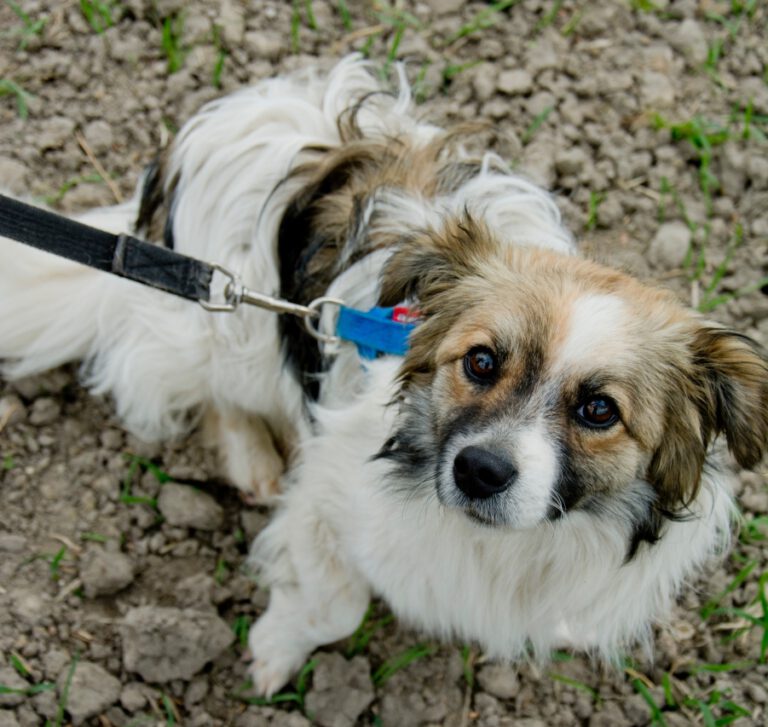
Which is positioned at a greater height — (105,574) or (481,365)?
(481,365)

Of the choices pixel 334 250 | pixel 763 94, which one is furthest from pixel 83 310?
pixel 763 94

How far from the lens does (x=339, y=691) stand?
11.1 feet

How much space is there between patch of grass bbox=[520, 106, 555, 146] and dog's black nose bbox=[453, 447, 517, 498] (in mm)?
2512

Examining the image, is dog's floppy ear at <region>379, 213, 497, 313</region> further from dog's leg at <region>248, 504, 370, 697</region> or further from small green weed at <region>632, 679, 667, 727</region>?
small green weed at <region>632, 679, 667, 727</region>

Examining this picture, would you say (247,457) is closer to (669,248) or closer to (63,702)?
(63,702)

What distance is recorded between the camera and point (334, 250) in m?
3.08

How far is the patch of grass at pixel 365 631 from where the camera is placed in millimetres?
3514

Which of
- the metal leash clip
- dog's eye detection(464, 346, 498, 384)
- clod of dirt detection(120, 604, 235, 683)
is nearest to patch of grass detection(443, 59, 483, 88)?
the metal leash clip

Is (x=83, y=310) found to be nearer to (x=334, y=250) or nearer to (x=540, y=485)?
(x=334, y=250)

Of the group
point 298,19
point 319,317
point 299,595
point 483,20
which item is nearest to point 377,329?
point 319,317

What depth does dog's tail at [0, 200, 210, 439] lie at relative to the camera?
11.5 feet

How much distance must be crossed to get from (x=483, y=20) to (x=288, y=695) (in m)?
3.15

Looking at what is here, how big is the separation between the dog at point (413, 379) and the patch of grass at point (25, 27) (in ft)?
3.53

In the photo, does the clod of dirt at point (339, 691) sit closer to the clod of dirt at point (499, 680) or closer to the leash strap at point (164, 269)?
the clod of dirt at point (499, 680)
